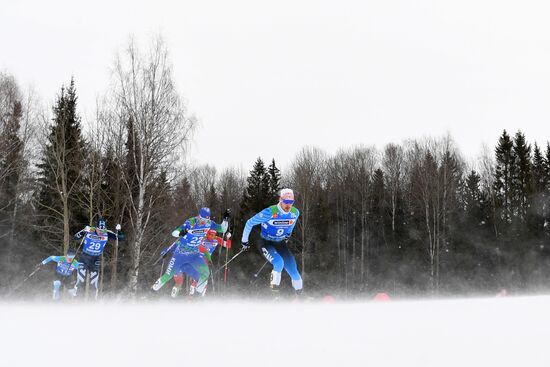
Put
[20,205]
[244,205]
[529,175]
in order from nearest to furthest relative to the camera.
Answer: [20,205] → [529,175] → [244,205]

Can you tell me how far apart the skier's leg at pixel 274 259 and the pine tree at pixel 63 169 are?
1202cm

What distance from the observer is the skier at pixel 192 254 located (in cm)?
1012

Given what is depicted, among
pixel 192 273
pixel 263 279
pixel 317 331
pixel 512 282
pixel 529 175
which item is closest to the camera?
→ pixel 317 331

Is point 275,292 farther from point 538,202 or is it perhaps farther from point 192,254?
point 538,202

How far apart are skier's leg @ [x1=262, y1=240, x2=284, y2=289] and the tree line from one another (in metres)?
7.74

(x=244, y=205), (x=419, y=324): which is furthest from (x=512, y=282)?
(x=419, y=324)

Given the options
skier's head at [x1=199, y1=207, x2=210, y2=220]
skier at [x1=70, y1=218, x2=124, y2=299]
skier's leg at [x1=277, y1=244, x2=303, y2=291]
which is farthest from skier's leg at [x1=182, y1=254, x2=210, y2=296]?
skier at [x1=70, y1=218, x2=124, y2=299]

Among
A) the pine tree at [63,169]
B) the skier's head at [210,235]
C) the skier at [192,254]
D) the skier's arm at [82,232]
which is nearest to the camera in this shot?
the skier at [192,254]

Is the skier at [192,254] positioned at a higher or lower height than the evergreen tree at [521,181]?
lower

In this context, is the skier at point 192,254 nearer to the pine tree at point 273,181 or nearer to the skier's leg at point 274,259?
the skier's leg at point 274,259

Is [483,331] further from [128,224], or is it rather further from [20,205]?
[20,205]

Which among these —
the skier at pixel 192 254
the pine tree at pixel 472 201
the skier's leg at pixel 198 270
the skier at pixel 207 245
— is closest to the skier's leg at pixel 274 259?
the skier at pixel 192 254

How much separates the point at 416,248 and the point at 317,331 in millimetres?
34445

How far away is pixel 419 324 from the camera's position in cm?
386
